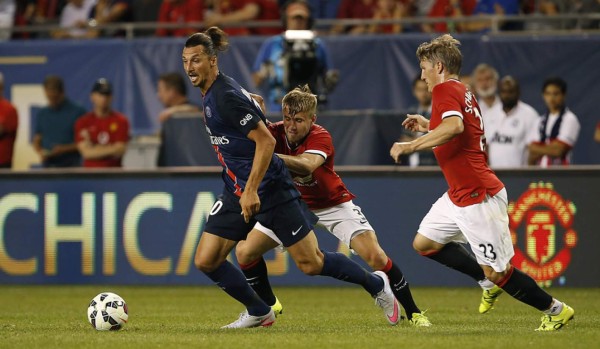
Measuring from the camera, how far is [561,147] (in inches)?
552

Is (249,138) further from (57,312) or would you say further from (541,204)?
(541,204)

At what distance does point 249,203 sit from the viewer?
8.37m

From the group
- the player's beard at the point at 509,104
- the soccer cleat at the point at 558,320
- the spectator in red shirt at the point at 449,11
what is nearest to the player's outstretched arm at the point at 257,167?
the soccer cleat at the point at 558,320

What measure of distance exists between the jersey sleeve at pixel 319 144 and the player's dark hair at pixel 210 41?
1032mm

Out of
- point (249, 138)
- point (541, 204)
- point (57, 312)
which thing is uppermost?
point (249, 138)

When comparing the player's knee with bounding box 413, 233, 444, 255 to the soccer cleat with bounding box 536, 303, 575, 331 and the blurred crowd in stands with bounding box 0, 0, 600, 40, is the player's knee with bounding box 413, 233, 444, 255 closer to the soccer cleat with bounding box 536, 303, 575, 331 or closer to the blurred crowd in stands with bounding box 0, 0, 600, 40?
the soccer cleat with bounding box 536, 303, 575, 331

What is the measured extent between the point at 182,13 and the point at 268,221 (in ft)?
29.7

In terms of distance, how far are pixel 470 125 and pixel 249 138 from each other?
1641 mm

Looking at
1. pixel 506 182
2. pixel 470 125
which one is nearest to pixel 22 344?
pixel 470 125

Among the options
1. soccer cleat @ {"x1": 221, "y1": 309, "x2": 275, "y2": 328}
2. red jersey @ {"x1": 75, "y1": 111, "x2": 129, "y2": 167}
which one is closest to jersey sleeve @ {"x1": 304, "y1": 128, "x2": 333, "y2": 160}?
soccer cleat @ {"x1": 221, "y1": 309, "x2": 275, "y2": 328}

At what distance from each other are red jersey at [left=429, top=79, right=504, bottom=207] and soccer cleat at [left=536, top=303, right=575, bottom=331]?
990mm

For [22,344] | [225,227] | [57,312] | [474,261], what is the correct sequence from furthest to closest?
[57,312], [474,261], [225,227], [22,344]

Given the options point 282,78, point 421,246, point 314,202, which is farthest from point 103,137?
point 421,246

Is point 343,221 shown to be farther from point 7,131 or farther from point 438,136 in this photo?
point 7,131
